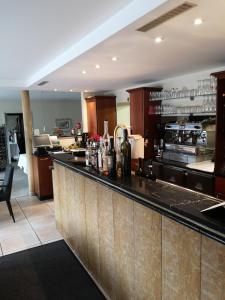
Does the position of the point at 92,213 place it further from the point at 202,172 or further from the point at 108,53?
the point at 202,172

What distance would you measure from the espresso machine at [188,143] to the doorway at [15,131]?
6750 millimetres

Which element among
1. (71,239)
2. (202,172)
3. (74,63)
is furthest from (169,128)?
(71,239)

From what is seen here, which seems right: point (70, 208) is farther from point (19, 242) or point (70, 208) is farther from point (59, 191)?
point (19, 242)

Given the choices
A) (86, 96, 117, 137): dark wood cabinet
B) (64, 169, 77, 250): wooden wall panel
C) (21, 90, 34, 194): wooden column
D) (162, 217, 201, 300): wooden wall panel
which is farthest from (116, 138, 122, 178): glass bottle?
(86, 96, 117, 137): dark wood cabinet

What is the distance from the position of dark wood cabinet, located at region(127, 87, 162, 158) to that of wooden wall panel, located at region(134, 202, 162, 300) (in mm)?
3158

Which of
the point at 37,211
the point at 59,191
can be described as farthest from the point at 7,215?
the point at 59,191

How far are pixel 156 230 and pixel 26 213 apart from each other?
11.5 ft

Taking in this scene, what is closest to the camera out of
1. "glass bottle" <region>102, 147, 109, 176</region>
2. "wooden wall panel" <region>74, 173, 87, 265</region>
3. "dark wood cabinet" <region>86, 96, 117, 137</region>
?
"glass bottle" <region>102, 147, 109, 176</region>

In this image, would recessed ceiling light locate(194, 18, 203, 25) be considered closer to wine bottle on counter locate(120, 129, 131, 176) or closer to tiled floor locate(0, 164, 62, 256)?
wine bottle on counter locate(120, 129, 131, 176)

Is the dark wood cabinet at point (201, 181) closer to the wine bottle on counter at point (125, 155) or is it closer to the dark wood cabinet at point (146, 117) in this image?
the dark wood cabinet at point (146, 117)

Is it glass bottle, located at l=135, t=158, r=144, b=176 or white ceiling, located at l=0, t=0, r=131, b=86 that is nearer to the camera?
white ceiling, located at l=0, t=0, r=131, b=86

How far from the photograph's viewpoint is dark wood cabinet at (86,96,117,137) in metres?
5.99

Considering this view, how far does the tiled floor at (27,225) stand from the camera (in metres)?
3.34

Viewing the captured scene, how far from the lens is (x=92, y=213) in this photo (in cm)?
233
